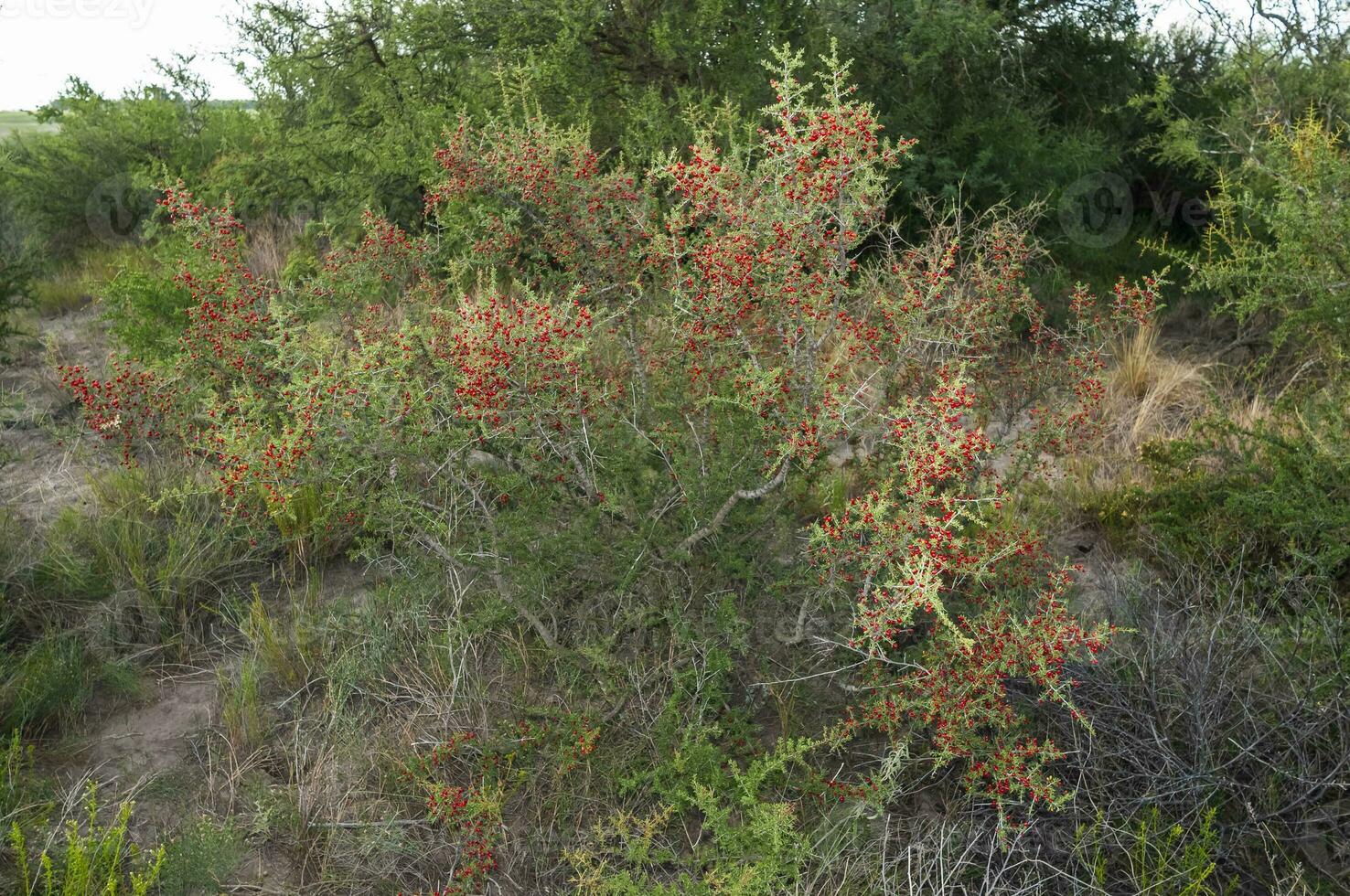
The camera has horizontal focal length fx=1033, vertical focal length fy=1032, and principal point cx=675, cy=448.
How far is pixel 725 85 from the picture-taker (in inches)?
283

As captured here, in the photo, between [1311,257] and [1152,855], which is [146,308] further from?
[1311,257]

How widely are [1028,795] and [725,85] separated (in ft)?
17.8

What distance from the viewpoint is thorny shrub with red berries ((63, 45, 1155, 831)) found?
10.1 feet

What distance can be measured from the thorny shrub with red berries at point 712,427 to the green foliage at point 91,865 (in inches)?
42.2

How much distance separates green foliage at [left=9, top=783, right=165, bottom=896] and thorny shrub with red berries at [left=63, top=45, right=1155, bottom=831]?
1.07 metres

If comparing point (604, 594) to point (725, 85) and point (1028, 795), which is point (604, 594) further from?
point (725, 85)

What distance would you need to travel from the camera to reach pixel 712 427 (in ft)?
12.1

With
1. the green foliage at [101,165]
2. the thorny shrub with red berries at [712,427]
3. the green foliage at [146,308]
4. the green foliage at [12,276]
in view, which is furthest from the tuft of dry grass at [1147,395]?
the green foliage at [101,165]

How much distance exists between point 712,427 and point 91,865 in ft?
7.45

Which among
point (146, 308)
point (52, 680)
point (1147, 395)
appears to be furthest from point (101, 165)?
point (1147, 395)

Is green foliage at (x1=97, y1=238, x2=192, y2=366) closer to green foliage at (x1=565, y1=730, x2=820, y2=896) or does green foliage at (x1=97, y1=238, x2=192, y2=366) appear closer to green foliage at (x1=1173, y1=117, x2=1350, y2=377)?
green foliage at (x1=565, y1=730, x2=820, y2=896)

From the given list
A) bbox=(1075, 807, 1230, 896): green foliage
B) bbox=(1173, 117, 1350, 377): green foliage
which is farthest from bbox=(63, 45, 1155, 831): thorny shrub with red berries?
bbox=(1173, 117, 1350, 377): green foliage

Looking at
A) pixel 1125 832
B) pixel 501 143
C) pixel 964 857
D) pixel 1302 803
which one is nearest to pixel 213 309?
pixel 501 143

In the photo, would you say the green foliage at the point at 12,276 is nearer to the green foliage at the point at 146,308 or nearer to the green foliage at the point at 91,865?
the green foliage at the point at 146,308
